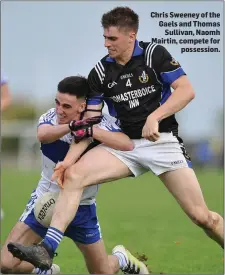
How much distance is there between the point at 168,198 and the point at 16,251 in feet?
44.5

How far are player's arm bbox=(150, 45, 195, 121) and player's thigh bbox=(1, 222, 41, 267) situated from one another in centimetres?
180

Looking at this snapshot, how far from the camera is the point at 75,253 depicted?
11586 millimetres

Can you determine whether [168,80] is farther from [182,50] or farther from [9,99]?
[9,99]

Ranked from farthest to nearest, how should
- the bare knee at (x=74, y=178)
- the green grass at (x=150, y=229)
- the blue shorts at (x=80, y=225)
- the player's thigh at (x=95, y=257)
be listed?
the green grass at (x=150, y=229)
the player's thigh at (x=95, y=257)
the blue shorts at (x=80, y=225)
the bare knee at (x=74, y=178)

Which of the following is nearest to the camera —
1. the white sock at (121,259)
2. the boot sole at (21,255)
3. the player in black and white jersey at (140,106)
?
the boot sole at (21,255)

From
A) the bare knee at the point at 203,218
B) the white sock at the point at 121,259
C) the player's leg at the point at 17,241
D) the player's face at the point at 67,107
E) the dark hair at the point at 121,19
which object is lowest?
the white sock at the point at 121,259

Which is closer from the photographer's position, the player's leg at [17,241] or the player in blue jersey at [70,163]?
the player in blue jersey at [70,163]

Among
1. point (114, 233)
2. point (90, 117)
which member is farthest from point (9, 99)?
point (90, 117)

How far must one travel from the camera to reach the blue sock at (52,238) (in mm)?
7863

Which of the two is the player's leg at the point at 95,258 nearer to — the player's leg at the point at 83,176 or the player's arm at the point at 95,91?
the player's leg at the point at 83,176

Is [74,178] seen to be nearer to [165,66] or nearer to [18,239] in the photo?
[18,239]

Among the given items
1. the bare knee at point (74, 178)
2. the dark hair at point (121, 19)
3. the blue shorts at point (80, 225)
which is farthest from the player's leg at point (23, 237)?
the dark hair at point (121, 19)

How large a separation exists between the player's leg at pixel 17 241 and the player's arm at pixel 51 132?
0.95 m

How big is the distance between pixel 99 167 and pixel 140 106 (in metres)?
0.75
